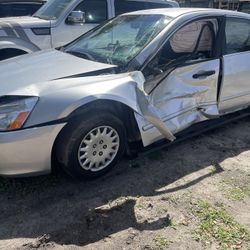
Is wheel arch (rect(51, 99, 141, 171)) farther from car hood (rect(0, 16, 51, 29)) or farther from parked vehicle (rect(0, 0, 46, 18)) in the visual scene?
parked vehicle (rect(0, 0, 46, 18))

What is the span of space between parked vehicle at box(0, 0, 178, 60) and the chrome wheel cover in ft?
9.94

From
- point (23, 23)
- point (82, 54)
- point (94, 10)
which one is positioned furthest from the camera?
point (94, 10)

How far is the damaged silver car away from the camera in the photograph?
10.3 feet

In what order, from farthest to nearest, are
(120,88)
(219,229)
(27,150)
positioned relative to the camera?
(120,88)
(27,150)
(219,229)

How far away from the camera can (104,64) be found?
375 cm

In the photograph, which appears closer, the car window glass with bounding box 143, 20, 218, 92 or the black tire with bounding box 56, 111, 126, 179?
the black tire with bounding box 56, 111, 126, 179

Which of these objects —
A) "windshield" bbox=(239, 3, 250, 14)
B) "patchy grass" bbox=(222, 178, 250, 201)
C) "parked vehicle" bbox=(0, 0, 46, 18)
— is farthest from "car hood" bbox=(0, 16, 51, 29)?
"windshield" bbox=(239, 3, 250, 14)

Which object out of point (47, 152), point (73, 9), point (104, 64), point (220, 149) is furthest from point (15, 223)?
point (73, 9)

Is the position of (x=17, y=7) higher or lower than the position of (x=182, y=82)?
higher

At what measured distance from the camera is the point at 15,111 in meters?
3.05

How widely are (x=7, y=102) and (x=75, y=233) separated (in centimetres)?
121

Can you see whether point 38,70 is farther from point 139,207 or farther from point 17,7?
point 17,7

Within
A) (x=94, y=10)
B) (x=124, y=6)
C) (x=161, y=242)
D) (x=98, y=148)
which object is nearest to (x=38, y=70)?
(x=98, y=148)

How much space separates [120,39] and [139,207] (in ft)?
6.33
